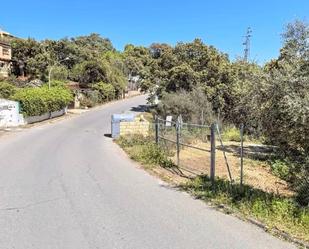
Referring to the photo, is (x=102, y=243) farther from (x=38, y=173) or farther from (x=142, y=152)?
(x=142, y=152)

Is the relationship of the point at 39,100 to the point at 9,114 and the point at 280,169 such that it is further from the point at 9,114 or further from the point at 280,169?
the point at 280,169

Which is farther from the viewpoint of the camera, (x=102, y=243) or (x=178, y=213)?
(x=178, y=213)

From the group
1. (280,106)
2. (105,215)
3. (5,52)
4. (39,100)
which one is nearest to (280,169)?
(280,106)

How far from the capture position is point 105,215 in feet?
28.3

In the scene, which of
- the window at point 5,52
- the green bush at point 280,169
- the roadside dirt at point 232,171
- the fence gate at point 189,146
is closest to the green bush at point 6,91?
the window at point 5,52

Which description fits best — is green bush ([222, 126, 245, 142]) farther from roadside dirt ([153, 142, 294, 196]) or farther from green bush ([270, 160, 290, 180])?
green bush ([270, 160, 290, 180])

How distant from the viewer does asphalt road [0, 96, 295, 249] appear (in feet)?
23.0

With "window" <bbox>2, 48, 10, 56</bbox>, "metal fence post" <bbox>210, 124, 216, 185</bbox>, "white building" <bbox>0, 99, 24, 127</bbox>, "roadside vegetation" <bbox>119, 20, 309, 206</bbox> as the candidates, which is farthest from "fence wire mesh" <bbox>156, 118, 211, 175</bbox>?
"window" <bbox>2, 48, 10, 56</bbox>

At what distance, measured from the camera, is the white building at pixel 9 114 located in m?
35.3

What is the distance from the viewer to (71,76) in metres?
77.4

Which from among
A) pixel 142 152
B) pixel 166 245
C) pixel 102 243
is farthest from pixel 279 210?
pixel 142 152

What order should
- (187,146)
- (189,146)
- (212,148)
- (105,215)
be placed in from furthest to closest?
(187,146) < (189,146) < (212,148) < (105,215)

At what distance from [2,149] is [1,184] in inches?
383

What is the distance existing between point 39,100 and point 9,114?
5672 mm
